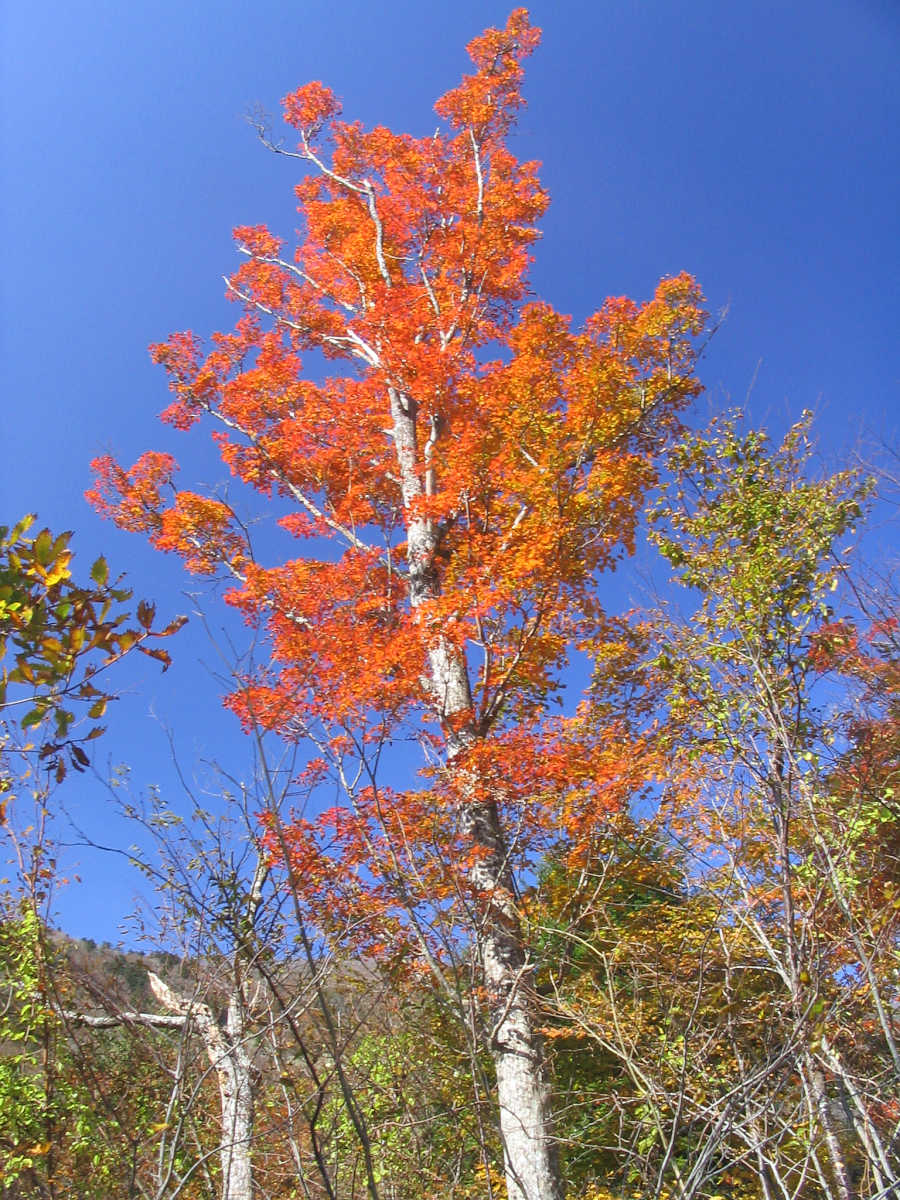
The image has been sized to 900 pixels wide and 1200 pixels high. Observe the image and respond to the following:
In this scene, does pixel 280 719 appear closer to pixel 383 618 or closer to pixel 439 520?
pixel 383 618

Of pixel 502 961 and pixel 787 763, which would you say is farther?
pixel 502 961

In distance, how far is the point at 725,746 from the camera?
165 inches

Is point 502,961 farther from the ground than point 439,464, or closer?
closer

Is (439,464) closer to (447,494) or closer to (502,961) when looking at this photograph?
(447,494)

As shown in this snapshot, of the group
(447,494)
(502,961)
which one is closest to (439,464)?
(447,494)

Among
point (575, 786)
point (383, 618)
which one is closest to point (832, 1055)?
point (575, 786)

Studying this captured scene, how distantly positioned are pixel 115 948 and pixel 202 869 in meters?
1.15

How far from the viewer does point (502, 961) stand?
5.42m

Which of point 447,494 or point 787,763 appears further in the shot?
point 447,494

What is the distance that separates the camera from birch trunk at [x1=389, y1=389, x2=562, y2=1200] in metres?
4.75

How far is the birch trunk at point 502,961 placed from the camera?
475 centimetres

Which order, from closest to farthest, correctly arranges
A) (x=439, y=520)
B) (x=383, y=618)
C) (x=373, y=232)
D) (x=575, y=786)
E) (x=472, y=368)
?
(x=575, y=786) → (x=383, y=618) → (x=439, y=520) → (x=472, y=368) → (x=373, y=232)

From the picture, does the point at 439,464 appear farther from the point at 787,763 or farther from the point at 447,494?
the point at 787,763

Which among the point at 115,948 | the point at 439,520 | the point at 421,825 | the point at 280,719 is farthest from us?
the point at 439,520
